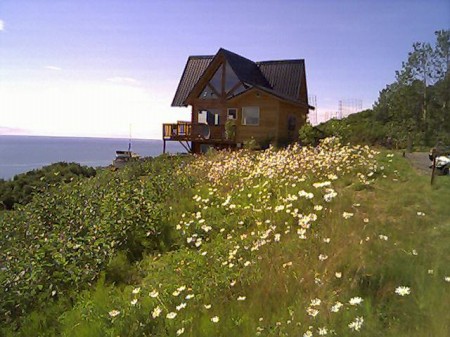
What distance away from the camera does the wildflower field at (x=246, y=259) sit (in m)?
2.77

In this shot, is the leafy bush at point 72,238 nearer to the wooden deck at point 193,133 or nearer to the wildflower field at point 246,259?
the wildflower field at point 246,259

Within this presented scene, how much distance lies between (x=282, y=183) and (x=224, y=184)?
1.37 m

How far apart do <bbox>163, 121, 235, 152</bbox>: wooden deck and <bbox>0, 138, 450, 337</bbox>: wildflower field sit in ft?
56.8

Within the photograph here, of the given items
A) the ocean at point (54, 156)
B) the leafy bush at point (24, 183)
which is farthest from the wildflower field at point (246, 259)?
the ocean at point (54, 156)

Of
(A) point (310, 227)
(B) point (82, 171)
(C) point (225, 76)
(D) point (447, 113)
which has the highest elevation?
(C) point (225, 76)

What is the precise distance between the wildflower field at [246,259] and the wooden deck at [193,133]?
17.3m

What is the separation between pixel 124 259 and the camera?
4812mm

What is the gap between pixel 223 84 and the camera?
26.1 metres

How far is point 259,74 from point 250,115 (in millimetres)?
6402

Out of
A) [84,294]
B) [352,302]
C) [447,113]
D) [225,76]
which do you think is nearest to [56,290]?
[84,294]

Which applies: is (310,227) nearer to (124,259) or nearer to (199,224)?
(199,224)

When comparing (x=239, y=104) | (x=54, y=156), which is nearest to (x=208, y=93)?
(x=239, y=104)

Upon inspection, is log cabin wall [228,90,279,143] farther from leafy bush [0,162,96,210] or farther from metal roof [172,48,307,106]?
leafy bush [0,162,96,210]

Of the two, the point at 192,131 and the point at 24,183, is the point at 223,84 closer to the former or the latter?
the point at 192,131
